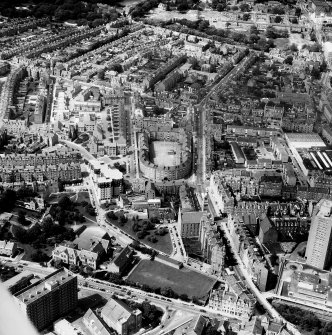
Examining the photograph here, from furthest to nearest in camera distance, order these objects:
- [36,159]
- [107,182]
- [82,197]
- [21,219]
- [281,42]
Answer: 1. [281,42]
2. [36,159]
3. [82,197]
4. [107,182]
5. [21,219]

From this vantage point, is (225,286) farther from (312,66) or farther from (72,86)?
(312,66)

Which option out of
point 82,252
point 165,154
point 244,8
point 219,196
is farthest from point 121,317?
point 244,8

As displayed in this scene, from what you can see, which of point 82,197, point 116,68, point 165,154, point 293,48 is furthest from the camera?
point 293,48

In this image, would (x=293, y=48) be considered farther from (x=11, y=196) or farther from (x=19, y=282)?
(x=19, y=282)

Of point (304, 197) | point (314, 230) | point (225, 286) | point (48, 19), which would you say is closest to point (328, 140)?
point (304, 197)

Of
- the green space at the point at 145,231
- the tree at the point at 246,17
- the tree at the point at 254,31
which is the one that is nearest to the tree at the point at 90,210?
the green space at the point at 145,231

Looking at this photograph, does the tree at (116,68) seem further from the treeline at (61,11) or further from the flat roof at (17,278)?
the flat roof at (17,278)
